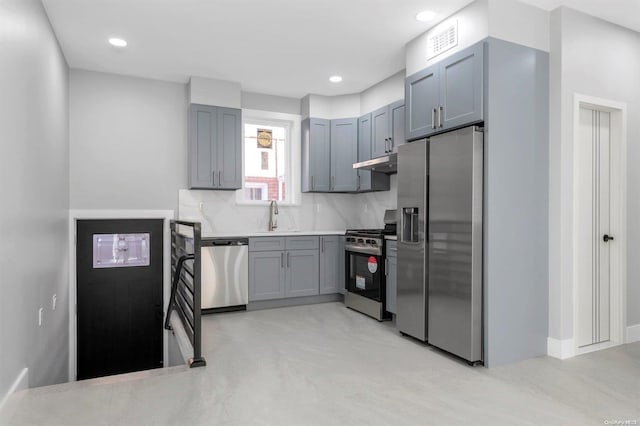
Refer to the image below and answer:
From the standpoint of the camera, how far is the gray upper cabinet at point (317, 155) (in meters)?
5.43

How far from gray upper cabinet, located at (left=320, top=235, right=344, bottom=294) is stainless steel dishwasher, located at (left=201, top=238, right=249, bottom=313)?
99 centimetres

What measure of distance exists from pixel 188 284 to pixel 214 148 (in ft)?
6.38

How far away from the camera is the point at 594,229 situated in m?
3.46

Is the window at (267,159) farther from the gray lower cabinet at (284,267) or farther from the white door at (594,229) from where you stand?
the white door at (594,229)

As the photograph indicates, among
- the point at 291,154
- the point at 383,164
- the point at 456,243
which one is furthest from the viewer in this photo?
the point at 291,154

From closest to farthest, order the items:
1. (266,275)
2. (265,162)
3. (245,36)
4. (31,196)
Answer: (31,196) < (245,36) < (266,275) < (265,162)

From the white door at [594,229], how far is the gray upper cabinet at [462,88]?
3.61ft

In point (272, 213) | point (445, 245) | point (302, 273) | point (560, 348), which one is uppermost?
point (272, 213)

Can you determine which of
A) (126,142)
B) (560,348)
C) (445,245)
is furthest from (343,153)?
(560,348)

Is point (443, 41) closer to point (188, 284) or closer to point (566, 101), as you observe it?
point (566, 101)

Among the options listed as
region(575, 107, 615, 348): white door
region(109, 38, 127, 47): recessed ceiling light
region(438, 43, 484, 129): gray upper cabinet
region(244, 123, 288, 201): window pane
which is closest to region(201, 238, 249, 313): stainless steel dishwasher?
region(244, 123, 288, 201): window pane

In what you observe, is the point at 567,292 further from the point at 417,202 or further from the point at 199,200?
the point at 199,200

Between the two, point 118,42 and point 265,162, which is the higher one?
point 118,42

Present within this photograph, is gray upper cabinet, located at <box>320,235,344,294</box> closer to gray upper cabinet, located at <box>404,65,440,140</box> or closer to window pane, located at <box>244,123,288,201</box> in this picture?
window pane, located at <box>244,123,288,201</box>
